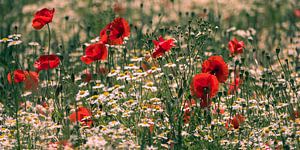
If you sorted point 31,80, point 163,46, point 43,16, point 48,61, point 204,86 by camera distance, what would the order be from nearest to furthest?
point 204,86 < point 163,46 < point 48,61 < point 43,16 < point 31,80

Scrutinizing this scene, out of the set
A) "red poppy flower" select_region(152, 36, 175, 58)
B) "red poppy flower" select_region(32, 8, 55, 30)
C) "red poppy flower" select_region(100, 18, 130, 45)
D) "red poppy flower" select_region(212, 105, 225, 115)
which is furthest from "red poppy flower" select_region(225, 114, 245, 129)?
"red poppy flower" select_region(32, 8, 55, 30)

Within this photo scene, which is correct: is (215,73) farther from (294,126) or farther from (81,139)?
(81,139)

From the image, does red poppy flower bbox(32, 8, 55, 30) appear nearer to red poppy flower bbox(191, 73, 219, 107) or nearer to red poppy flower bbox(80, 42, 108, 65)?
red poppy flower bbox(80, 42, 108, 65)

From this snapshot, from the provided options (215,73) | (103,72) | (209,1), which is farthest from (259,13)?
(215,73)

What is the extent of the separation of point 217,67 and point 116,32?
90 centimetres

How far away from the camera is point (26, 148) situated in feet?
14.1

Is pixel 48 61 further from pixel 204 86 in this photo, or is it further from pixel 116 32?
pixel 204 86

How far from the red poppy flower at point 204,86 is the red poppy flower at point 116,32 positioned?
0.95m

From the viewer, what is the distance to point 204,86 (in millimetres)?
4234

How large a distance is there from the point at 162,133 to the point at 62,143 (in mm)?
637

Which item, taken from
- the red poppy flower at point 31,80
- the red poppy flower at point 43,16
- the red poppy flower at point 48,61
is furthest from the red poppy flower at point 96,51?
the red poppy flower at point 31,80

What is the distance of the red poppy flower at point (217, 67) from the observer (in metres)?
4.46

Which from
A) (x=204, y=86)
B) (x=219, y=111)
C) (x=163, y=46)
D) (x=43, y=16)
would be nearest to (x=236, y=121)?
(x=219, y=111)

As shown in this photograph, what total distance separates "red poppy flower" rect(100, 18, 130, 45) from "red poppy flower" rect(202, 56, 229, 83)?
2.66 ft
